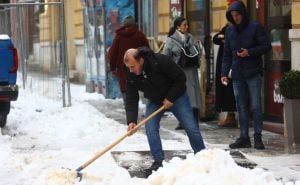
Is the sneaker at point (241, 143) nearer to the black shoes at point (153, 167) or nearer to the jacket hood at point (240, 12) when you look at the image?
the jacket hood at point (240, 12)

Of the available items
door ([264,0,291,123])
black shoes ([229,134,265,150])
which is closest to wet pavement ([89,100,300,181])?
black shoes ([229,134,265,150])

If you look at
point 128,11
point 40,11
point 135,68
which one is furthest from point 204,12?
point 40,11

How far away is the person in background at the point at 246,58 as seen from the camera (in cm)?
857

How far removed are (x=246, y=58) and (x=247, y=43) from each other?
0.19m

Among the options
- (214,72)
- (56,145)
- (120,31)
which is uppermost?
(120,31)

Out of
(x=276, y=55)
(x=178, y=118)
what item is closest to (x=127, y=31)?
(x=276, y=55)

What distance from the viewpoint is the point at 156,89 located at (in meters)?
7.30

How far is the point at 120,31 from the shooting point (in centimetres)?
1191

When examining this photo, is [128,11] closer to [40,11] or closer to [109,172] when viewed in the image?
[40,11]

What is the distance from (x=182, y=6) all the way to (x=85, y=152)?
5149 mm

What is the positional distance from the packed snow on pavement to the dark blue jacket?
4.16 ft

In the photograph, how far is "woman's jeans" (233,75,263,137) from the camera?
861 cm

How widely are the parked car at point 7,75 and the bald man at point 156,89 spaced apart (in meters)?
3.68

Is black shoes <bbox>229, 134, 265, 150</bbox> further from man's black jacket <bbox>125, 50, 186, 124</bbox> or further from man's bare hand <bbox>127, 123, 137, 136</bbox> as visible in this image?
man's bare hand <bbox>127, 123, 137, 136</bbox>
